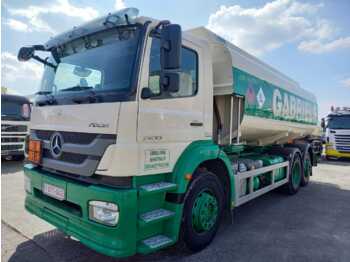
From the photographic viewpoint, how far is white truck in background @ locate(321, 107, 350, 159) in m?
13.5

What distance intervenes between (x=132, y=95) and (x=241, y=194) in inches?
108

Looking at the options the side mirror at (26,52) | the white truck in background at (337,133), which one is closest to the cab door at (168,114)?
the side mirror at (26,52)

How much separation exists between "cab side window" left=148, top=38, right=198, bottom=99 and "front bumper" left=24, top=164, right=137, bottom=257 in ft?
3.43

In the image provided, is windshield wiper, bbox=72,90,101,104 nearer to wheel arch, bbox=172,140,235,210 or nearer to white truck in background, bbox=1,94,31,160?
wheel arch, bbox=172,140,235,210

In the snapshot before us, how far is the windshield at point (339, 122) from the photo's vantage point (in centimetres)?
1356

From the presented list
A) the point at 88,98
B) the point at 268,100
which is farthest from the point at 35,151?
the point at 268,100

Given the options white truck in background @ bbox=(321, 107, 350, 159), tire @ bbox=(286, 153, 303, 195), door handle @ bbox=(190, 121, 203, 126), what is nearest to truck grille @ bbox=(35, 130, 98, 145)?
door handle @ bbox=(190, 121, 203, 126)

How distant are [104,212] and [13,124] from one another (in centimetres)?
870

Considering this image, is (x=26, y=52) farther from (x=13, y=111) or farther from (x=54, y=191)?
(x=13, y=111)

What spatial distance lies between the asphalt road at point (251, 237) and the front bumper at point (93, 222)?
643 mm

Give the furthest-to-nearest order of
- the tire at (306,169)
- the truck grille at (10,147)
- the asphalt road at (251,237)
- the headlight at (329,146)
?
the headlight at (329,146)
the truck grille at (10,147)
the tire at (306,169)
the asphalt road at (251,237)

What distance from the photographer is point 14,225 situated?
391 cm

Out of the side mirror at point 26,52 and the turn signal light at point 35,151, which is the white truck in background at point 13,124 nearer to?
the side mirror at point 26,52

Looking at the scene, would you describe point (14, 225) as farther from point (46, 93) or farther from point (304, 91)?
point (304, 91)
